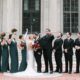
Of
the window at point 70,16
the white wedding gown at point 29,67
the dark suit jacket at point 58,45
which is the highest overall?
the window at point 70,16

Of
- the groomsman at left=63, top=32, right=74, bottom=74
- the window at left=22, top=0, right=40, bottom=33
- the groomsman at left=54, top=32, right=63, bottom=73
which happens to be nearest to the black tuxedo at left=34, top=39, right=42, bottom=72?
the groomsman at left=54, top=32, right=63, bottom=73

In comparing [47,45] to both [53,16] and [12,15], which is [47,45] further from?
[12,15]

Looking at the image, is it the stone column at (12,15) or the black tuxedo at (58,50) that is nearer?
the black tuxedo at (58,50)

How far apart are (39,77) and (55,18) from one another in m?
10.5

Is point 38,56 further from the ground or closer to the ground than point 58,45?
closer to the ground

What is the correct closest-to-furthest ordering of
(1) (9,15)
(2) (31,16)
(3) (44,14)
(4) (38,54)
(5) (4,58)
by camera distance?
(4) (38,54) → (5) (4,58) → (1) (9,15) → (3) (44,14) → (2) (31,16)

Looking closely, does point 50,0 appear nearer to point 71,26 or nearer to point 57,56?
point 71,26

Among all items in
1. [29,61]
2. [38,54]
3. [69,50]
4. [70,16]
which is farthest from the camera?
[70,16]

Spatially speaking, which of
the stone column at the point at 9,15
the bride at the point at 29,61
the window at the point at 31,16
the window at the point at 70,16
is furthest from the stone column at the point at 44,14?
the bride at the point at 29,61

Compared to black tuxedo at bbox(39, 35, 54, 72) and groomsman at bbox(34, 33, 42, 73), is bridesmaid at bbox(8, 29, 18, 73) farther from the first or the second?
black tuxedo at bbox(39, 35, 54, 72)

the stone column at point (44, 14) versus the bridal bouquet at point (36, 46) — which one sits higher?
the stone column at point (44, 14)

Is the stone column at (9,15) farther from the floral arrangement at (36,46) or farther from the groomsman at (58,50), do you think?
the floral arrangement at (36,46)

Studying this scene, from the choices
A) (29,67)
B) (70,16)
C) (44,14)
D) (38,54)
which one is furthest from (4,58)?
(70,16)

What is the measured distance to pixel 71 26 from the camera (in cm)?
3073
